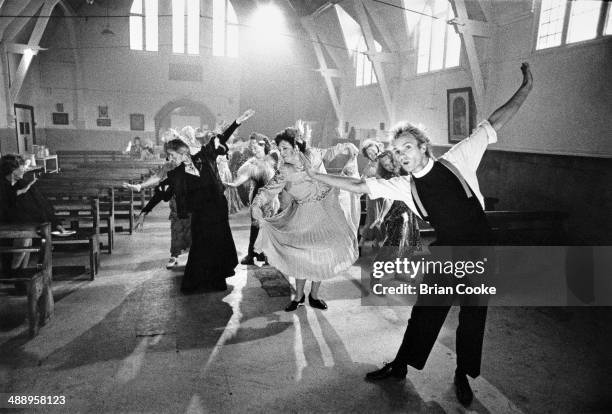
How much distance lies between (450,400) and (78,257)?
6.07 metres

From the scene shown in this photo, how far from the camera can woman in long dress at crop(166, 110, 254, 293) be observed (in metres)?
5.25

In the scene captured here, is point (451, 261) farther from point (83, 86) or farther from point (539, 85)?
point (83, 86)

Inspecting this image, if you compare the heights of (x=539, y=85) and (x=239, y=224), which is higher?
(x=539, y=85)

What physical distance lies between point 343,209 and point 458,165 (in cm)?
181

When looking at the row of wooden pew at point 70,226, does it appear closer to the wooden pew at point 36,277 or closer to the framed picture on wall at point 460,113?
the wooden pew at point 36,277

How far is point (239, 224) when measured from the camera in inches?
386

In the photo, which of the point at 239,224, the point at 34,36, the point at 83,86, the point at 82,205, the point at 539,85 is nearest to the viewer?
the point at 82,205

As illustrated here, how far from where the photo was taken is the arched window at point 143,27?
19844mm

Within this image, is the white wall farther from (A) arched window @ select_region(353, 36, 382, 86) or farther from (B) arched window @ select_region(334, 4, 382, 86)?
(B) arched window @ select_region(334, 4, 382, 86)

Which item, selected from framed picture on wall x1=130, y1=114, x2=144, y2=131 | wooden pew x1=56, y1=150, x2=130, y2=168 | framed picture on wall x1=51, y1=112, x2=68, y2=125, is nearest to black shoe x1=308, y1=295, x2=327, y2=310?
wooden pew x1=56, y1=150, x2=130, y2=168

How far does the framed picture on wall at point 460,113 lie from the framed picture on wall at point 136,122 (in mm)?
15252

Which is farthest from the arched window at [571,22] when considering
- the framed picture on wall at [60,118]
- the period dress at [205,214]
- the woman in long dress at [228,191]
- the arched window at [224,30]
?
the framed picture on wall at [60,118]

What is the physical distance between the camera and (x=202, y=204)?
525 centimetres

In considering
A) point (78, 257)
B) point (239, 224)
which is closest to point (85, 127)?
point (239, 224)
